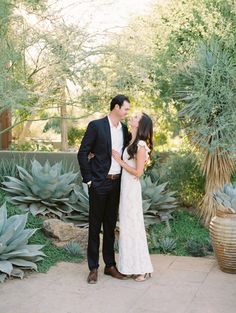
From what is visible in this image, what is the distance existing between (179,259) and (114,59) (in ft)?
10.3

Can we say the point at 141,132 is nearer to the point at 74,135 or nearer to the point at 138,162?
the point at 138,162

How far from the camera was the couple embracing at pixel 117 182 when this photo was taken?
5.01 meters

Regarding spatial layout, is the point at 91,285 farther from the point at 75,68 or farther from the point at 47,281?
the point at 75,68

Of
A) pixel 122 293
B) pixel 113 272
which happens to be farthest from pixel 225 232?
pixel 122 293

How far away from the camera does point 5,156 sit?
9.01m

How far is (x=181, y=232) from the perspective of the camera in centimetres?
751

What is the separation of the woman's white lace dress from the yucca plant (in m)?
2.32

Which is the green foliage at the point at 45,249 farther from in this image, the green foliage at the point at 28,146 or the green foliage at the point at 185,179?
the green foliage at the point at 28,146

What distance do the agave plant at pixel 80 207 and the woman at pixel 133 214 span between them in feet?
5.55

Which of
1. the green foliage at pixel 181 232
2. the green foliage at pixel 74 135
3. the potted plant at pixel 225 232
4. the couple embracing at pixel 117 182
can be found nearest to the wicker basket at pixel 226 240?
the potted plant at pixel 225 232

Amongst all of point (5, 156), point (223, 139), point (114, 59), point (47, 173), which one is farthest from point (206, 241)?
point (5, 156)

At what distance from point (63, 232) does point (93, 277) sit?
1.32 m

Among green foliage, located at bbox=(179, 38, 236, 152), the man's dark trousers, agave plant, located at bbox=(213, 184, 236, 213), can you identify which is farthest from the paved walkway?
green foliage, located at bbox=(179, 38, 236, 152)

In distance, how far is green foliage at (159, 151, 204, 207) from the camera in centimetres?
855
